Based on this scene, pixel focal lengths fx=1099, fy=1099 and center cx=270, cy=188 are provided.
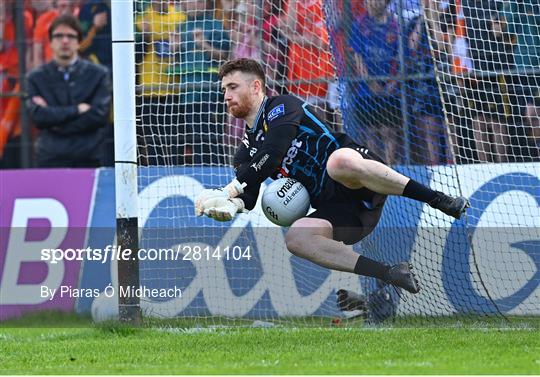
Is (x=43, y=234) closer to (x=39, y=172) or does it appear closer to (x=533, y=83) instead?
(x=39, y=172)

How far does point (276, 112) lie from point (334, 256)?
1.17 meters

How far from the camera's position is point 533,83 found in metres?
10.2

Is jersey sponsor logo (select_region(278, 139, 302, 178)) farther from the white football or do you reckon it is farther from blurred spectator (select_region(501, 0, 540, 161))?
blurred spectator (select_region(501, 0, 540, 161))

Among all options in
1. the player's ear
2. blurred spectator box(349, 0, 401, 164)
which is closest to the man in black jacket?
blurred spectator box(349, 0, 401, 164)

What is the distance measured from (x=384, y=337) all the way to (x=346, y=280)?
2504mm

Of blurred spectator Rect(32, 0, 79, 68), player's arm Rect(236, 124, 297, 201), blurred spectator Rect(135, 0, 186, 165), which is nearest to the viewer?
player's arm Rect(236, 124, 297, 201)

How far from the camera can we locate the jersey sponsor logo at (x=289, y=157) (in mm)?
8398

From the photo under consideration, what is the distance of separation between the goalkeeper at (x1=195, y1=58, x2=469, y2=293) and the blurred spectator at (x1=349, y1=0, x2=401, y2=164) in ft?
5.84

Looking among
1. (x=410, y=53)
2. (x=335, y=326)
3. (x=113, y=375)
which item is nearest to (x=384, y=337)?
(x=335, y=326)

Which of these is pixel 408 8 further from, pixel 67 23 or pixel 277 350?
pixel 67 23

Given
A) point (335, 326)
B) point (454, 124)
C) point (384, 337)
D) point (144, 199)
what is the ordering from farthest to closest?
point (144, 199)
point (454, 124)
point (335, 326)
point (384, 337)

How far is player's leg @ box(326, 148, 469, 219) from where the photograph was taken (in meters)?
7.99

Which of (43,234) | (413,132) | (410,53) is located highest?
(410,53)

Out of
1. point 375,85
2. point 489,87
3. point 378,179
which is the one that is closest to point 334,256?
point 378,179
